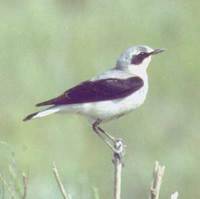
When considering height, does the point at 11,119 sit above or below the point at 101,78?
below

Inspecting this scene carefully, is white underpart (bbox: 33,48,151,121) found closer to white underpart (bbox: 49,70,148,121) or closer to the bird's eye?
white underpart (bbox: 49,70,148,121)

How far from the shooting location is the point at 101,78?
8438 mm

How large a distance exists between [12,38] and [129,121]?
1981mm

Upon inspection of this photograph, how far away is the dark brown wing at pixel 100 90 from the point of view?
8.41m

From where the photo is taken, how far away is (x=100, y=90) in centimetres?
852

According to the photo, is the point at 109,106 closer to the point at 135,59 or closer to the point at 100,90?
the point at 100,90

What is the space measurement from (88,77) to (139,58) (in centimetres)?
243

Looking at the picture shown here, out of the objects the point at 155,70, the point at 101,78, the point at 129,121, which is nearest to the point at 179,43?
the point at 155,70

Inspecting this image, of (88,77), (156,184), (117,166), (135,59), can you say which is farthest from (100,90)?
(88,77)

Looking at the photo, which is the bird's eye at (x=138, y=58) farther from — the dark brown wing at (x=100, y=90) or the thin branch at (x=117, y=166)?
the thin branch at (x=117, y=166)

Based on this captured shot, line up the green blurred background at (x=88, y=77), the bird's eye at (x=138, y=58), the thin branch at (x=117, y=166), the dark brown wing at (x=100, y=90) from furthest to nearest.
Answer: the green blurred background at (x=88, y=77) < the bird's eye at (x=138, y=58) < the dark brown wing at (x=100, y=90) < the thin branch at (x=117, y=166)

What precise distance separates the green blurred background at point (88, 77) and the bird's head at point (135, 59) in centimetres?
89

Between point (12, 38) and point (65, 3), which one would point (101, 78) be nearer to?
point (12, 38)

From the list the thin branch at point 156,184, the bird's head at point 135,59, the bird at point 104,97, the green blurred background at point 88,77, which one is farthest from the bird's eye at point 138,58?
the thin branch at point 156,184
